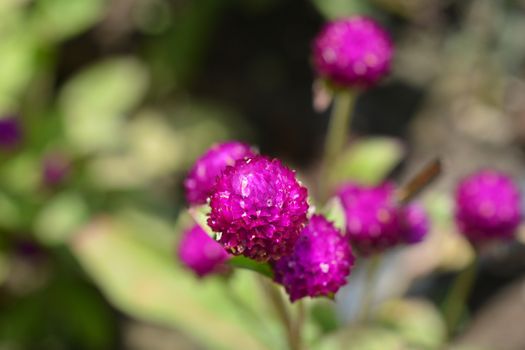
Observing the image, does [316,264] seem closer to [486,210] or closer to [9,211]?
[486,210]

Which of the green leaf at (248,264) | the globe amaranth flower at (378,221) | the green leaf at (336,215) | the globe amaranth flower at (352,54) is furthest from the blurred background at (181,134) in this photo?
the green leaf at (248,264)

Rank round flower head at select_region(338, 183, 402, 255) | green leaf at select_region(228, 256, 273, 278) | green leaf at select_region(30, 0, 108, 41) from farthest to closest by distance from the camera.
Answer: green leaf at select_region(30, 0, 108, 41)
round flower head at select_region(338, 183, 402, 255)
green leaf at select_region(228, 256, 273, 278)

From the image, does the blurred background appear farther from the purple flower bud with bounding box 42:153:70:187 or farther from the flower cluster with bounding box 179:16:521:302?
the flower cluster with bounding box 179:16:521:302

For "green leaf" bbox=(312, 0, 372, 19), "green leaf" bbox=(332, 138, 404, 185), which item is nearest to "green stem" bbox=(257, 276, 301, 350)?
"green leaf" bbox=(332, 138, 404, 185)

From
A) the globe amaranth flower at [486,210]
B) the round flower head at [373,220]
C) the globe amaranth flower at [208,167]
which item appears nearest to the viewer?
the globe amaranth flower at [208,167]

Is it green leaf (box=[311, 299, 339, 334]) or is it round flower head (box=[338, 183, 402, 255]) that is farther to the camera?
green leaf (box=[311, 299, 339, 334])

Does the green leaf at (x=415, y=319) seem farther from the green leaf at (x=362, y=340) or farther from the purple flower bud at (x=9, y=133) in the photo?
→ the purple flower bud at (x=9, y=133)
